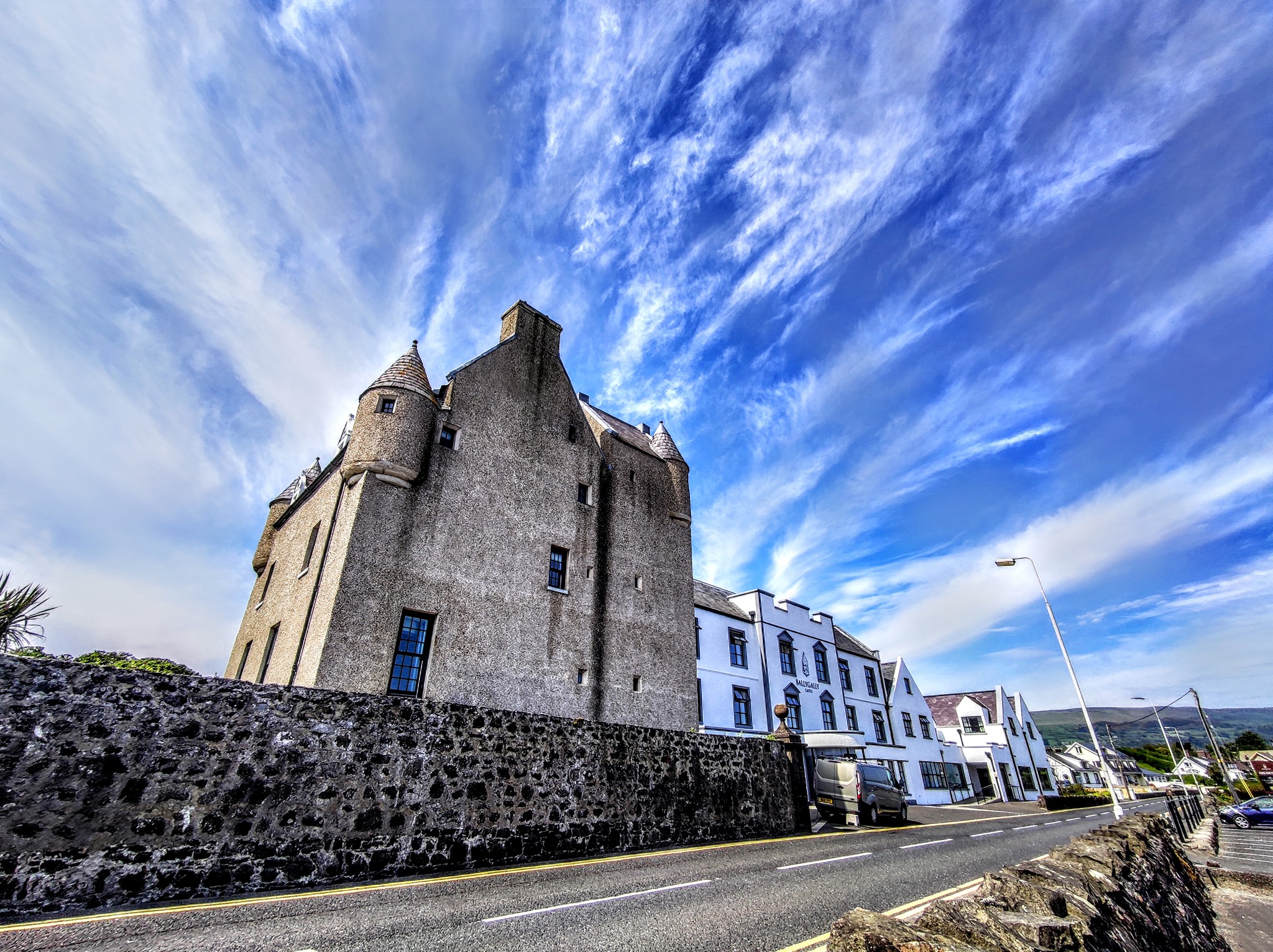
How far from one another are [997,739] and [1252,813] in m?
19.2

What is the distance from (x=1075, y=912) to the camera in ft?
14.9

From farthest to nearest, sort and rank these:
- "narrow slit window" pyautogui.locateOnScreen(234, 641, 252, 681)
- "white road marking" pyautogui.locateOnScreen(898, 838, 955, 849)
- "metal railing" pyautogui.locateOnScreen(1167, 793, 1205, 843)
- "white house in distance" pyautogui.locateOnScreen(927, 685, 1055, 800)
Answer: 1. "white house in distance" pyautogui.locateOnScreen(927, 685, 1055, 800)
2. "metal railing" pyautogui.locateOnScreen(1167, 793, 1205, 843)
3. "narrow slit window" pyautogui.locateOnScreen(234, 641, 252, 681)
4. "white road marking" pyautogui.locateOnScreen(898, 838, 955, 849)

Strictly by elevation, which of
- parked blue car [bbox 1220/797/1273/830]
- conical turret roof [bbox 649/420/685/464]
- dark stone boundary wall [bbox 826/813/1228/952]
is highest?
conical turret roof [bbox 649/420/685/464]

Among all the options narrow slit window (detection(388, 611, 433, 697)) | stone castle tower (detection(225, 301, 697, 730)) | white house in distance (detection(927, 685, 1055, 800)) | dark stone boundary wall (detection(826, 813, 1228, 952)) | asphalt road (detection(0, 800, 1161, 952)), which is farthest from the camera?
white house in distance (detection(927, 685, 1055, 800))

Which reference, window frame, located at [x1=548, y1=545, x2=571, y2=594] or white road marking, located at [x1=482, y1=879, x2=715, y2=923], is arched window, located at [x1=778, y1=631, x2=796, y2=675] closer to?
window frame, located at [x1=548, y1=545, x2=571, y2=594]

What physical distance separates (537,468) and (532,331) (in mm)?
6036

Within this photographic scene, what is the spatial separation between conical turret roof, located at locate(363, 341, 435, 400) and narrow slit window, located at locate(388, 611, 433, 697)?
7228 mm

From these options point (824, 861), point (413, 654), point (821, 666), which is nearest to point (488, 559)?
point (413, 654)

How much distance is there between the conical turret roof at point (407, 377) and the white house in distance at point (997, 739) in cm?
5221

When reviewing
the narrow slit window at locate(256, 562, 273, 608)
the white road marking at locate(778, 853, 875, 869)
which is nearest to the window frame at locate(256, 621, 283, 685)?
the narrow slit window at locate(256, 562, 273, 608)

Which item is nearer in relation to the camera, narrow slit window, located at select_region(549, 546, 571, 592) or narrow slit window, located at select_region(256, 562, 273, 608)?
narrow slit window, located at select_region(549, 546, 571, 592)

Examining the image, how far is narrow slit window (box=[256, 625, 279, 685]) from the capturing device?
18828mm

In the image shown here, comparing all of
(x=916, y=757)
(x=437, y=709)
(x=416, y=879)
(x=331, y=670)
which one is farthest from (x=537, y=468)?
(x=916, y=757)

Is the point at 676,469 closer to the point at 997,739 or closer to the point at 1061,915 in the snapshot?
the point at 1061,915
